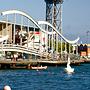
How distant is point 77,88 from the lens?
204 feet

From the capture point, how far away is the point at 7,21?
136750 millimetres

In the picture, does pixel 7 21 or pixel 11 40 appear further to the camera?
pixel 11 40

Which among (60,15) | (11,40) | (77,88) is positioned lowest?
(77,88)

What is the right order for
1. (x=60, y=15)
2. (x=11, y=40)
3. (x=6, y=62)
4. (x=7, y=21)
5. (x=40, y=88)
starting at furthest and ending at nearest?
(x=60, y=15), (x=11, y=40), (x=7, y=21), (x=6, y=62), (x=40, y=88)

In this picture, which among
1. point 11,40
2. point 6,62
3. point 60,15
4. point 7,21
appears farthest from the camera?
point 60,15

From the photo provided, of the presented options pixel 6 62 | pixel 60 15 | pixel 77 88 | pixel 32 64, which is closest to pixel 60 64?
pixel 32 64

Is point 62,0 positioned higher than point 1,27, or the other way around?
point 62,0

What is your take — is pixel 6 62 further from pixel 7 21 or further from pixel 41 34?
pixel 41 34

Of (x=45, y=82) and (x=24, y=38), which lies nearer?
(x=45, y=82)

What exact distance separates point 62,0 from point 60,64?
6467 cm

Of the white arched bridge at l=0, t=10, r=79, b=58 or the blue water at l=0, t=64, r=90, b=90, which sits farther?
the white arched bridge at l=0, t=10, r=79, b=58

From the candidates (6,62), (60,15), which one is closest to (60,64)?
(6,62)

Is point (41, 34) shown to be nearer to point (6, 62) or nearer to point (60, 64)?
point (60, 64)

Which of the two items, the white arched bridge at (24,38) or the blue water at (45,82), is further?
the white arched bridge at (24,38)
